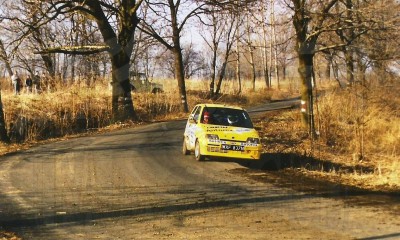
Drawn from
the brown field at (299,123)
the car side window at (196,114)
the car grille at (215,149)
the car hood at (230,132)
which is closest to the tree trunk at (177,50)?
the brown field at (299,123)

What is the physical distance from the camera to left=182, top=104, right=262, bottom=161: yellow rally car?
1302 cm

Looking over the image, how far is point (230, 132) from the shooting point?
13.3 meters

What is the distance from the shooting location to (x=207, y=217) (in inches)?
307

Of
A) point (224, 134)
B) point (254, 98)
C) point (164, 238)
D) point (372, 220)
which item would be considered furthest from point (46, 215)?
point (254, 98)

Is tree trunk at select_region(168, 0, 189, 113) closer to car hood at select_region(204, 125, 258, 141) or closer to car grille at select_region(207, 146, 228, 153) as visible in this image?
car hood at select_region(204, 125, 258, 141)

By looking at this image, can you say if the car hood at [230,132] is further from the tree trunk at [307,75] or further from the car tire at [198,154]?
the tree trunk at [307,75]

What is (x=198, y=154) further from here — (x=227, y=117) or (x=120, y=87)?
(x=120, y=87)

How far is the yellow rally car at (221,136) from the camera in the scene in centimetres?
1302

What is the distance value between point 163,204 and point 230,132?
5.12 meters

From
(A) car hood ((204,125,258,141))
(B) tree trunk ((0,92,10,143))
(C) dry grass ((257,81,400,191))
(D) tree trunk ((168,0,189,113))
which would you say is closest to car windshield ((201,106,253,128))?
(A) car hood ((204,125,258,141))

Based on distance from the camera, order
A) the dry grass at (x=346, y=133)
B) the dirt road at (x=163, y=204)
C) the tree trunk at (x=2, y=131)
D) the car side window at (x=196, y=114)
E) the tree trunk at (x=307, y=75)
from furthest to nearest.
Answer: the tree trunk at (x=307, y=75)
the tree trunk at (x=2, y=131)
the dry grass at (x=346, y=133)
the car side window at (x=196, y=114)
the dirt road at (x=163, y=204)

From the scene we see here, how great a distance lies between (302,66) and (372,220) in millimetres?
13809

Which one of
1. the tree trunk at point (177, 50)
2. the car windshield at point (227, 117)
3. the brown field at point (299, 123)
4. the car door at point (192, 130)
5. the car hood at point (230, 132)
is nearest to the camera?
the car hood at point (230, 132)

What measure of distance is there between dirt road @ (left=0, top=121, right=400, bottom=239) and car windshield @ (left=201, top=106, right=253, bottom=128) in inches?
50.7
